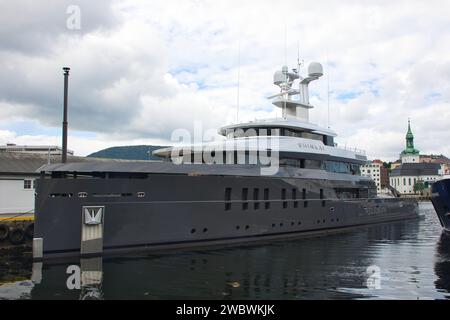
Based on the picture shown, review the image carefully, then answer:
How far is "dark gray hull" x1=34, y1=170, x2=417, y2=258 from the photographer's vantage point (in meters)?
14.7

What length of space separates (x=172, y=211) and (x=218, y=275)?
4.63 metres

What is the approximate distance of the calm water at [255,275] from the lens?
10.6 m

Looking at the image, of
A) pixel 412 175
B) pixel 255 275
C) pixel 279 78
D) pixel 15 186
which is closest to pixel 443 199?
pixel 279 78

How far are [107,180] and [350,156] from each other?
17.8 meters

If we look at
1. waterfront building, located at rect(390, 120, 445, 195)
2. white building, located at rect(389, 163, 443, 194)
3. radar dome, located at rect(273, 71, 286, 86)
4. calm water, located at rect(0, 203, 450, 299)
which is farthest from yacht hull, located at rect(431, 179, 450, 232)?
white building, located at rect(389, 163, 443, 194)

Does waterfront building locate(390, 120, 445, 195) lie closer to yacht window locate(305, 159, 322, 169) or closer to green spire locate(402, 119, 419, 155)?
green spire locate(402, 119, 419, 155)

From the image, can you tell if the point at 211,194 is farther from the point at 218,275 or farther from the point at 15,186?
the point at 15,186

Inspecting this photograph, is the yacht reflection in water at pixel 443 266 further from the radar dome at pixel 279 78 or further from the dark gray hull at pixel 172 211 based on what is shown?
the radar dome at pixel 279 78

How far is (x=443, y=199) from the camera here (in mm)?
23781

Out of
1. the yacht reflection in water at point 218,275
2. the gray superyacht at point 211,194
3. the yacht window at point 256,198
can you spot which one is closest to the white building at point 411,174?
the gray superyacht at point 211,194

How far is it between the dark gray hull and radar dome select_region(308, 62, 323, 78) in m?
9.16

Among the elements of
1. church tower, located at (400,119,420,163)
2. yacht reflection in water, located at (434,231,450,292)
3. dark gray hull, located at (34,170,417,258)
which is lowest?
yacht reflection in water, located at (434,231,450,292)

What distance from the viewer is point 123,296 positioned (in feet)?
33.4
